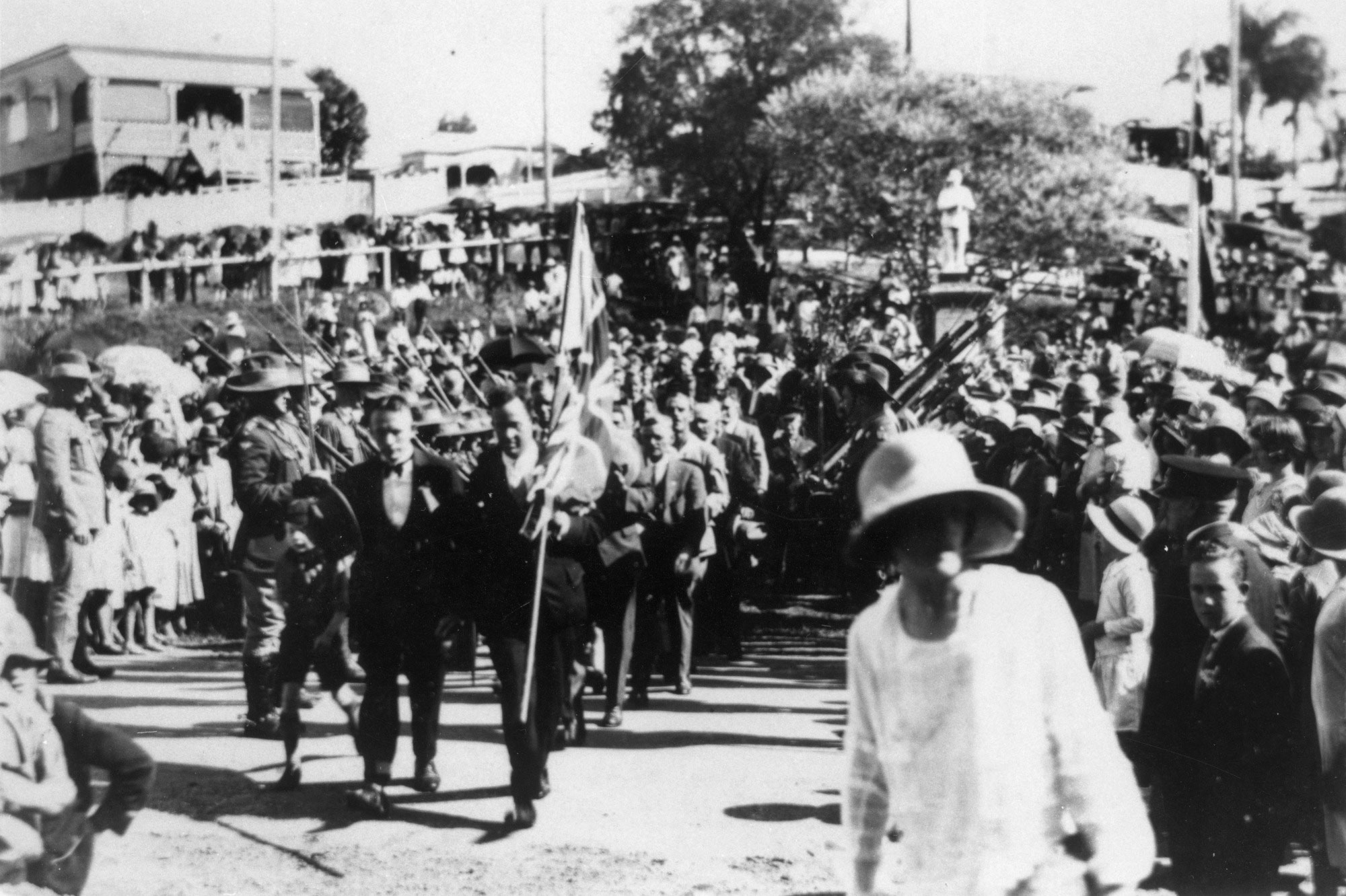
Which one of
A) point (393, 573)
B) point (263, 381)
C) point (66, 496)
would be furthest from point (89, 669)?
point (393, 573)

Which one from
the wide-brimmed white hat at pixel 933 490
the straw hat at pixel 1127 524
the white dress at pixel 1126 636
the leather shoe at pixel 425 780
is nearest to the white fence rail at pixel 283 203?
the leather shoe at pixel 425 780

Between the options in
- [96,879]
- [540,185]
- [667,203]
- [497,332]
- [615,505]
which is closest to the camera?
[96,879]

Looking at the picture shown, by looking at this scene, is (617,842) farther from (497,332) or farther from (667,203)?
(667,203)

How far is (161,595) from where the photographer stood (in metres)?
10.9

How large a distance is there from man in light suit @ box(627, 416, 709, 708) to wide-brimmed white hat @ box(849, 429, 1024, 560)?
5.53m

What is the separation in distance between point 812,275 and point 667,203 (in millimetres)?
2570

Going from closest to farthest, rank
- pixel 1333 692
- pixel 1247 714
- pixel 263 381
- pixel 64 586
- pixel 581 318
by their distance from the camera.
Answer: pixel 1247 714, pixel 1333 692, pixel 581 318, pixel 263 381, pixel 64 586

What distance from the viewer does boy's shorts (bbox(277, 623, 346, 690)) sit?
7285mm

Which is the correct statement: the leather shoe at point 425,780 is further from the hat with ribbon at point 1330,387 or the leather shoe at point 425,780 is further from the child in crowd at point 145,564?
the hat with ribbon at point 1330,387

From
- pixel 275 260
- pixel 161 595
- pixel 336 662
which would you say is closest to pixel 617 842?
pixel 336 662

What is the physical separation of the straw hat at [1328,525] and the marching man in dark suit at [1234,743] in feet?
2.16

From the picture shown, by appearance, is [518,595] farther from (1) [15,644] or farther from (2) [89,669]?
(2) [89,669]

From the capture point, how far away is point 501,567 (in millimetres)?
6938

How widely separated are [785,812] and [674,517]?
264 centimetres
